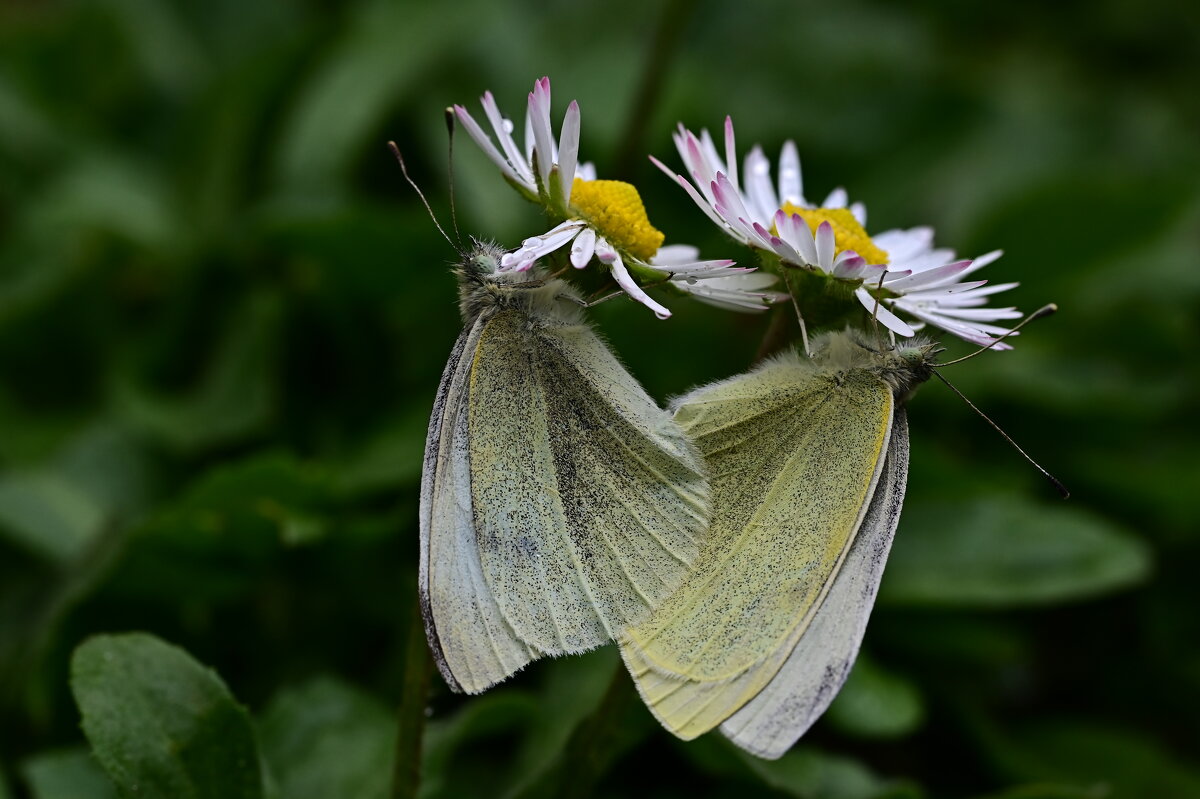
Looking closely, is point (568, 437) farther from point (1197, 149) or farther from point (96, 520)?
point (1197, 149)

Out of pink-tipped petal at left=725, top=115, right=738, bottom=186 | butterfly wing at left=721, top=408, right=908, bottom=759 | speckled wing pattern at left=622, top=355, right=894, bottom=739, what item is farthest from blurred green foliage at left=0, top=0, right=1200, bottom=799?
pink-tipped petal at left=725, top=115, right=738, bottom=186

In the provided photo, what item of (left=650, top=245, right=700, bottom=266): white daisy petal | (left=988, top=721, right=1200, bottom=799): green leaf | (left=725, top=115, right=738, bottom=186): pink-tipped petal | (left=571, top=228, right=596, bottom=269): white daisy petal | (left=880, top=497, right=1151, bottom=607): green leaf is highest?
(left=725, top=115, right=738, bottom=186): pink-tipped petal

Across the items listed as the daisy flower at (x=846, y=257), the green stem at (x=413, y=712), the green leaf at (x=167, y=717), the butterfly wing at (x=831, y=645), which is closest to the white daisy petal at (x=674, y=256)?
the daisy flower at (x=846, y=257)

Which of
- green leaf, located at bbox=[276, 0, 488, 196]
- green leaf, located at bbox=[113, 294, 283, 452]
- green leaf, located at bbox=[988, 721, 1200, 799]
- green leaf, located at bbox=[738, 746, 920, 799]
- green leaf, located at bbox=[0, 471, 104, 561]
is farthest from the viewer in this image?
green leaf, located at bbox=[276, 0, 488, 196]

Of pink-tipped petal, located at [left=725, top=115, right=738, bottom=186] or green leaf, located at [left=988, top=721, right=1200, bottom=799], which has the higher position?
pink-tipped petal, located at [left=725, top=115, right=738, bottom=186]

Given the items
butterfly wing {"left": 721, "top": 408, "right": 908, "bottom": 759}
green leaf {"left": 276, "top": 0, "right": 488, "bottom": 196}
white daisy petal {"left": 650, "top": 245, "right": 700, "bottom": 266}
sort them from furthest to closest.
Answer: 1. green leaf {"left": 276, "top": 0, "right": 488, "bottom": 196}
2. white daisy petal {"left": 650, "top": 245, "right": 700, "bottom": 266}
3. butterfly wing {"left": 721, "top": 408, "right": 908, "bottom": 759}

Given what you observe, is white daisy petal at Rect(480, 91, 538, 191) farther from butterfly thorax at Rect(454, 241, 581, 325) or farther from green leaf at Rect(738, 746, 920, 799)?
green leaf at Rect(738, 746, 920, 799)

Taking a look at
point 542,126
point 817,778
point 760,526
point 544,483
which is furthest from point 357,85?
point 817,778

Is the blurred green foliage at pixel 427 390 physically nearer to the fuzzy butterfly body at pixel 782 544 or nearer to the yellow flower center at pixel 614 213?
the fuzzy butterfly body at pixel 782 544
